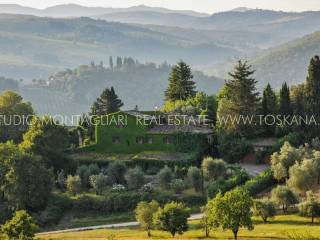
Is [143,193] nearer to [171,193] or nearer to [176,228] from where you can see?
[171,193]

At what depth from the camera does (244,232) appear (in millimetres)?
45000

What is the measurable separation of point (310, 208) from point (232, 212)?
25.1ft

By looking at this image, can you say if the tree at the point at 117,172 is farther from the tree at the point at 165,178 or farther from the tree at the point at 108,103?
the tree at the point at 108,103

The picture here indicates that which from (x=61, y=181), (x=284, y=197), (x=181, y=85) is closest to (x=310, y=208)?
(x=284, y=197)

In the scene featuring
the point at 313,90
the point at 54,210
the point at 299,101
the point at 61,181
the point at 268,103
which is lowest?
the point at 54,210

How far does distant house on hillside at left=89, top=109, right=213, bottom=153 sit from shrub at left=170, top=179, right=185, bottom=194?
1016 centimetres

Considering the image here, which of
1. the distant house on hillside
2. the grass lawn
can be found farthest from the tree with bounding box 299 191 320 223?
the distant house on hillside

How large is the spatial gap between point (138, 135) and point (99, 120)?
4780 mm

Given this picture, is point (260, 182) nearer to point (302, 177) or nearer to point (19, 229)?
point (302, 177)

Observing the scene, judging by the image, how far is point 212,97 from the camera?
3204 inches

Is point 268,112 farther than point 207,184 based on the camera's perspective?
Yes

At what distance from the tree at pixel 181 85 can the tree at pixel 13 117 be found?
63.5 feet

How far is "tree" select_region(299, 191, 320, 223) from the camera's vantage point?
47.5 metres

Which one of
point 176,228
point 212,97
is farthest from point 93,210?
point 212,97
